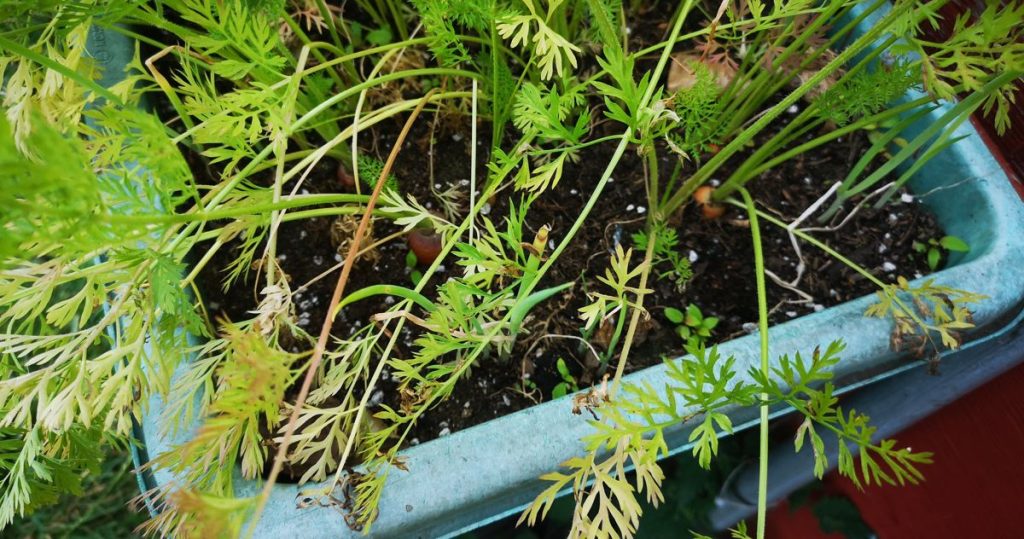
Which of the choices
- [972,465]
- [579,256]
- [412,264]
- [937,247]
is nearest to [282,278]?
[412,264]

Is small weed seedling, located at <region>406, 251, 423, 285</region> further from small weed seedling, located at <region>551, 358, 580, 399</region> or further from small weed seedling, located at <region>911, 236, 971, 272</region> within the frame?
small weed seedling, located at <region>911, 236, 971, 272</region>

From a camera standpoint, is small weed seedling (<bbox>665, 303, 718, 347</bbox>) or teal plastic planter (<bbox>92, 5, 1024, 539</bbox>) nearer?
teal plastic planter (<bbox>92, 5, 1024, 539</bbox>)

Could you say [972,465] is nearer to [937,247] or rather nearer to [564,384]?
[937,247]

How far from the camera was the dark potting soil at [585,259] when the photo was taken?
0.71 metres

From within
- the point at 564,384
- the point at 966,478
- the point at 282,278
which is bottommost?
the point at 966,478

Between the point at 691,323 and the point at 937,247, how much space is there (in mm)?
290

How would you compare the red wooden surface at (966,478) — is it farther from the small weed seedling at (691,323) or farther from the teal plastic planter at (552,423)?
the small weed seedling at (691,323)

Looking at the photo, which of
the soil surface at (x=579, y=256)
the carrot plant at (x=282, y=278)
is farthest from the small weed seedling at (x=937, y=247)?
the carrot plant at (x=282, y=278)

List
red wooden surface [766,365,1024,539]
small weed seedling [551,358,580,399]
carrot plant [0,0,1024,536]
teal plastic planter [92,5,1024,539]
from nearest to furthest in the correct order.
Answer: carrot plant [0,0,1024,536]
teal plastic planter [92,5,1024,539]
small weed seedling [551,358,580,399]
red wooden surface [766,365,1024,539]

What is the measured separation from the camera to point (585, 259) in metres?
0.75

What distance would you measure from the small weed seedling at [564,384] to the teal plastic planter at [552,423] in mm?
91

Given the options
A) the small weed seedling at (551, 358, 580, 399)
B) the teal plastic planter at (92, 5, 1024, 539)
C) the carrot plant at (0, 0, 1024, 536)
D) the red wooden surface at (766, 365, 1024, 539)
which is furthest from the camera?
the red wooden surface at (766, 365, 1024, 539)

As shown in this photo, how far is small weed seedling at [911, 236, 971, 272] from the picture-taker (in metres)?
0.72

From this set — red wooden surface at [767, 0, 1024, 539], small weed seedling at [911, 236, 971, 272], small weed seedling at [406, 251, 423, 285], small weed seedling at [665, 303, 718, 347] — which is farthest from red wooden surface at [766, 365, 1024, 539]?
small weed seedling at [406, 251, 423, 285]
